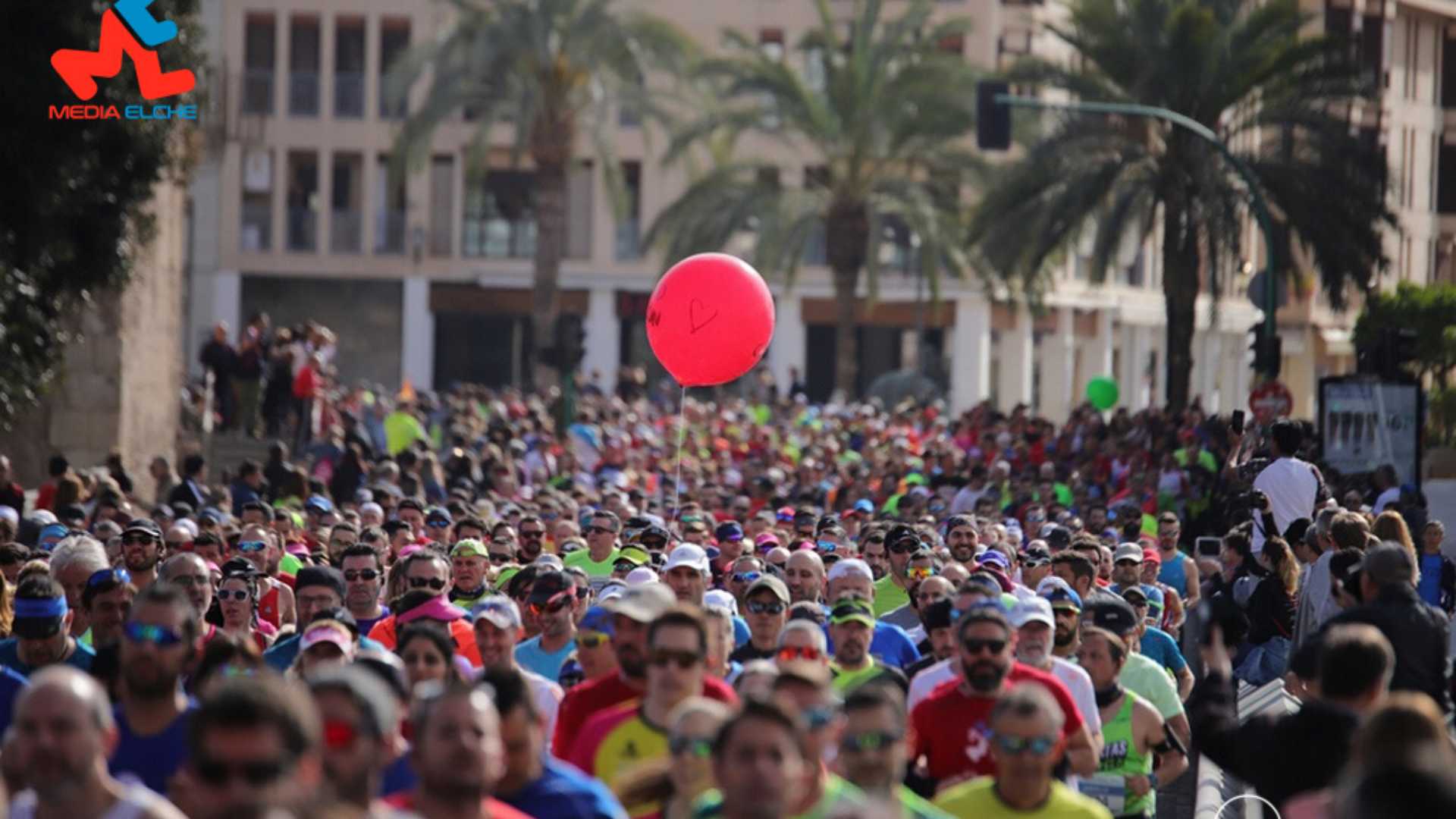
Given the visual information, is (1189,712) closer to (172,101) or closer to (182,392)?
(172,101)

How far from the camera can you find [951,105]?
42.1 metres

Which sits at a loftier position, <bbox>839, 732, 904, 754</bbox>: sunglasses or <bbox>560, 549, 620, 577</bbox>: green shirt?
<bbox>839, 732, 904, 754</bbox>: sunglasses

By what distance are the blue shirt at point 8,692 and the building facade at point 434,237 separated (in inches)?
1892

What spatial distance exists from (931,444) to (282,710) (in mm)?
26980

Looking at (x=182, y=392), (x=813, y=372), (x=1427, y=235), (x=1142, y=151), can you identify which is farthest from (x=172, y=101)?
(x=1427, y=235)

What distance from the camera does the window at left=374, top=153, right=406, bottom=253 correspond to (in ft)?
195

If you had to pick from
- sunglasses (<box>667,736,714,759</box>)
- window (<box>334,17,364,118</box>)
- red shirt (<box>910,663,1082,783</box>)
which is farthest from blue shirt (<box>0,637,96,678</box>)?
window (<box>334,17,364,118</box>)

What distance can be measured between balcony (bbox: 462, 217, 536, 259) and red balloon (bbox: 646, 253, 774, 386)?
4428 cm

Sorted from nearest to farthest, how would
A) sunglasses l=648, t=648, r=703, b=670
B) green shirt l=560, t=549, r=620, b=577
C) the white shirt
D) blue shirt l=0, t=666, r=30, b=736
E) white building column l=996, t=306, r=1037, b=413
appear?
sunglasses l=648, t=648, r=703, b=670 → blue shirt l=0, t=666, r=30, b=736 → green shirt l=560, t=549, r=620, b=577 → the white shirt → white building column l=996, t=306, r=1037, b=413

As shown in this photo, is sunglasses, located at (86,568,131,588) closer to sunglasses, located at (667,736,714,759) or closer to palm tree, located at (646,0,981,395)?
sunglasses, located at (667,736,714,759)

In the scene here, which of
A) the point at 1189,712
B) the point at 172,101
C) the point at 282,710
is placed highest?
the point at 172,101

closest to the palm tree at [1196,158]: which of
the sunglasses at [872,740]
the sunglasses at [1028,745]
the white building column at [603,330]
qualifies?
the sunglasses at [1028,745]

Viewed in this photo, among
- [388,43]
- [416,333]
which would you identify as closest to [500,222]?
[416,333]

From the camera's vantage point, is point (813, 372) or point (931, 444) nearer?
point (931, 444)
